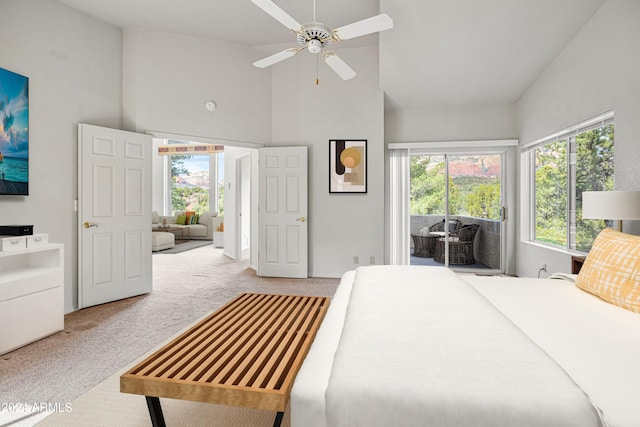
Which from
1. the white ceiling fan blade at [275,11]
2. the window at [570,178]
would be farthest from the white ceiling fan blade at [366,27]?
the window at [570,178]

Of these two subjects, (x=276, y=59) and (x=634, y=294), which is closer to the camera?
(x=634, y=294)

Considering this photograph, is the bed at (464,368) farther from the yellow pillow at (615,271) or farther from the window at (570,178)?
the window at (570,178)

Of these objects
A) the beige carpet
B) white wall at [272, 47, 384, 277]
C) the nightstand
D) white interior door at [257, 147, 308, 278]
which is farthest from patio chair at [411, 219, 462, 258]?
the nightstand

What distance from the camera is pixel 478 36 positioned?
3.39 meters

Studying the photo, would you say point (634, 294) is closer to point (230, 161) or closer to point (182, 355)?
point (182, 355)

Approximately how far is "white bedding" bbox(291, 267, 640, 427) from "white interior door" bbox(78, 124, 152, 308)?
10.3ft

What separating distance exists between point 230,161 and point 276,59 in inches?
164

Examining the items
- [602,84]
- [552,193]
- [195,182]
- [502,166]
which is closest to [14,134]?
[602,84]

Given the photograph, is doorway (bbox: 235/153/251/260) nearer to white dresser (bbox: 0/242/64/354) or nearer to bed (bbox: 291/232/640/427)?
white dresser (bbox: 0/242/64/354)

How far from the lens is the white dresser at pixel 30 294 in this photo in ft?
7.82

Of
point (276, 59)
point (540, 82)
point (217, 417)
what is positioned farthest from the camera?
point (540, 82)

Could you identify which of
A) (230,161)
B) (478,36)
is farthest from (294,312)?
(230,161)

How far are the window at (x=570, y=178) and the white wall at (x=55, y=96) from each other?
16.1 ft

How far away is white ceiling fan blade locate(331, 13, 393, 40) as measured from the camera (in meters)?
2.25
